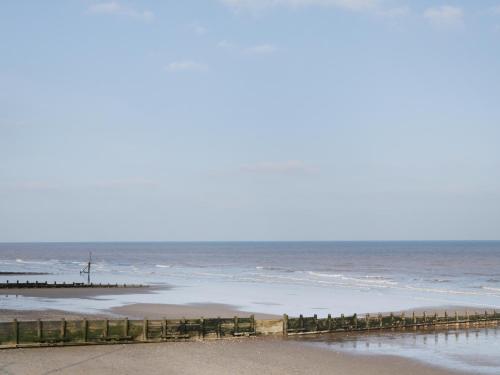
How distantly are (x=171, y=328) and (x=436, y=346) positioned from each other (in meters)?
16.2

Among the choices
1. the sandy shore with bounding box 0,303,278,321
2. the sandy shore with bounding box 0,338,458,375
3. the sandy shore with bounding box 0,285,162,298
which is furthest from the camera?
the sandy shore with bounding box 0,285,162,298

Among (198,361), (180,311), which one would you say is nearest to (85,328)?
(198,361)

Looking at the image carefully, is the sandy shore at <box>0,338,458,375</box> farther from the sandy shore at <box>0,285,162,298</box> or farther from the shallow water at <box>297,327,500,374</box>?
the sandy shore at <box>0,285,162,298</box>

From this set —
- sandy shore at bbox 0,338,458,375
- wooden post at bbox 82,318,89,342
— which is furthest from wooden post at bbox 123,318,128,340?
wooden post at bbox 82,318,89,342

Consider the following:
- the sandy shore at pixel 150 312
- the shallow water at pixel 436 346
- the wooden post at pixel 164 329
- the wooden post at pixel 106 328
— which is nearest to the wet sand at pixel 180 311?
the sandy shore at pixel 150 312

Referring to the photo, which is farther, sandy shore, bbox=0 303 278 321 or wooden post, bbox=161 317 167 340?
sandy shore, bbox=0 303 278 321

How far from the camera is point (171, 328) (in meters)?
37.0

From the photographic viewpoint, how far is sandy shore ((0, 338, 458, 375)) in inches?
1148

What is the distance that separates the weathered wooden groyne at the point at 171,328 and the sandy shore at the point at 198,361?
80 cm

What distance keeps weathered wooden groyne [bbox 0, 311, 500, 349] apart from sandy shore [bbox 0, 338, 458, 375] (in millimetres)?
796

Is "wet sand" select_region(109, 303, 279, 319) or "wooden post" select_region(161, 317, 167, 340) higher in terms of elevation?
"wooden post" select_region(161, 317, 167, 340)

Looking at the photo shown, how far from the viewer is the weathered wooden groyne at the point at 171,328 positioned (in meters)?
33.4

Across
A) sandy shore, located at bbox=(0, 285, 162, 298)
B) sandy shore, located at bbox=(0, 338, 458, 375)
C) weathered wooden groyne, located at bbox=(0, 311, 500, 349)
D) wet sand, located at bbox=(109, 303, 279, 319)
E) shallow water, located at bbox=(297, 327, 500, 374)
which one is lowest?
sandy shore, located at bbox=(0, 285, 162, 298)

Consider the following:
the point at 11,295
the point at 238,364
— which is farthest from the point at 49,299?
the point at 238,364
